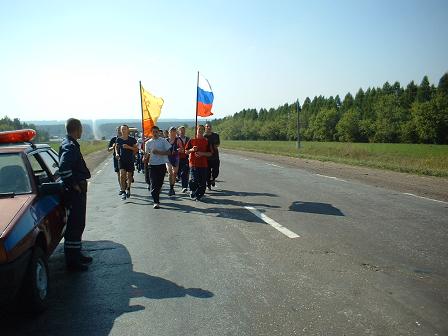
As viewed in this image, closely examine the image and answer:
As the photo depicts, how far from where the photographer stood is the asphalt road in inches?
137

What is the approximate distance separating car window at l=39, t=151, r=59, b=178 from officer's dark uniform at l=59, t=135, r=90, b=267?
0.42 metres

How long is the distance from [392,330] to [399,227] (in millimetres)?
3921

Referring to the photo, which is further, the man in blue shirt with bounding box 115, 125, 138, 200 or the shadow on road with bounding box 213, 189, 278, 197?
the shadow on road with bounding box 213, 189, 278, 197

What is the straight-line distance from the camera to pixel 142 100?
13.9 meters

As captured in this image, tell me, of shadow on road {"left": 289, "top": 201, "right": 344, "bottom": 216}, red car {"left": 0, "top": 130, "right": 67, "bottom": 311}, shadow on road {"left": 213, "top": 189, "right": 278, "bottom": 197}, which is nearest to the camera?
red car {"left": 0, "top": 130, "right": 67, "bottom": 311}

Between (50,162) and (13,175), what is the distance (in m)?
1.21

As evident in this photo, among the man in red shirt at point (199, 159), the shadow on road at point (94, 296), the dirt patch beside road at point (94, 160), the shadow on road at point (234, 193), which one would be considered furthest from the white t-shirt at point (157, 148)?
the dirt patch beside road at point (94, 160)

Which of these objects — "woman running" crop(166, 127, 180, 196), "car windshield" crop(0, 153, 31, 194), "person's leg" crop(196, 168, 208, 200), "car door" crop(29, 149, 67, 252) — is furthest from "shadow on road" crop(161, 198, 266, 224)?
"car windshield" crop(0, 153, 31, 194)

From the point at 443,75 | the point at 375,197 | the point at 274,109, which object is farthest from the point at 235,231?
the point at 274,109

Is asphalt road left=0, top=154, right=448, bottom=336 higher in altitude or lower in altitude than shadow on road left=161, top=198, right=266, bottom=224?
higher

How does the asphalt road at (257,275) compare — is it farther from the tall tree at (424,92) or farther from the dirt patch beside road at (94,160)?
the tall tree at (424,92)

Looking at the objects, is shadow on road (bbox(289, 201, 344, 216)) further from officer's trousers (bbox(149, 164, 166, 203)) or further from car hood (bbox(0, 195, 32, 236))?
car hood (bbox(0, 195, 32, 236))

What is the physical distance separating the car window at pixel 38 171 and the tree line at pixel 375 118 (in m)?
43.1

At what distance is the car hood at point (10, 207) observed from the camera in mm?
3511
